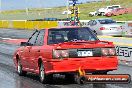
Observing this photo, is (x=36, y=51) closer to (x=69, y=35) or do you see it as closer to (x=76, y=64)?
(x=69, y=35)

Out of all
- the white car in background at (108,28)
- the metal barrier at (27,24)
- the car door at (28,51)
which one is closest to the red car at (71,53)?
the car door at (28,51)

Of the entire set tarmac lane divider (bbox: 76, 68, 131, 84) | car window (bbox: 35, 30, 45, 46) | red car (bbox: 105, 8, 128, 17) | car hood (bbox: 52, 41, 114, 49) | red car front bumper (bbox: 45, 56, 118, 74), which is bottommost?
tarmac lane divider (bbox: 76, 68, 131, 84)

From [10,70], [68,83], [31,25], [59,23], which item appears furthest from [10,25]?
[68,83]

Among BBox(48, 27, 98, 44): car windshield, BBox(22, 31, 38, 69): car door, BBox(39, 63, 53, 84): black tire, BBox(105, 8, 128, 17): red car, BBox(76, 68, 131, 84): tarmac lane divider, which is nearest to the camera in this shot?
BBox(76, 68, 131, 84): tarmac lane divider

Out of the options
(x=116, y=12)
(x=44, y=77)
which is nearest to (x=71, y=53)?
(x=44, y=77)

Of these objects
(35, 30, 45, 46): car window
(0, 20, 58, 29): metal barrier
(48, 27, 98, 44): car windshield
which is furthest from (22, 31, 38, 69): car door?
(0, 20, 58, 29): metal barrier

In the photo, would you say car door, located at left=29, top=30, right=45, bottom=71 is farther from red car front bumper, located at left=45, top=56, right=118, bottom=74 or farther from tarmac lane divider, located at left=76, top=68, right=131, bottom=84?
tarmac lane divider, located at left=76, top=68, right=131, bottom=84

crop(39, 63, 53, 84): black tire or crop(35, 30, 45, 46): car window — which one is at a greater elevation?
crop(35, 30, 45, 46): car window

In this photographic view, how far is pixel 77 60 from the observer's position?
11055 mm

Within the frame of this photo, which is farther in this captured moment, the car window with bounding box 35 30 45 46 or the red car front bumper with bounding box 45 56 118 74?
the car window with bounding box 35 30 45 46

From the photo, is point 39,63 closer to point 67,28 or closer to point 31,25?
→ point 67,28

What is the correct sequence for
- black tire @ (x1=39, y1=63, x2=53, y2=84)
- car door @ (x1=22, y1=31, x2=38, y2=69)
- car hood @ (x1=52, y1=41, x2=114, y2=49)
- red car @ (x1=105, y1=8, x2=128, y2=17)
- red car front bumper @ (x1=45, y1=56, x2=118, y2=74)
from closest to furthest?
red car front bumper @ (x1=45, y1=56, x2=118, y2=74), car hood @ (x1=52, y1=41, x2=114, y2=49), black tire @ (x1=39, y1=63, x2=53, y2=84), car door @ (x1=22, y1=31, x2=38, y2=69), red car @ (x1=105, y1=8, x2=128, y2=17)

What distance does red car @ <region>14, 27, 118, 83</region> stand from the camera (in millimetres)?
11070

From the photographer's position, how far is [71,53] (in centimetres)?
1111
